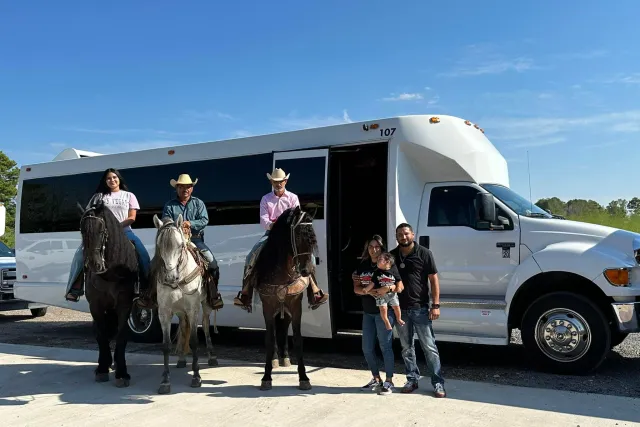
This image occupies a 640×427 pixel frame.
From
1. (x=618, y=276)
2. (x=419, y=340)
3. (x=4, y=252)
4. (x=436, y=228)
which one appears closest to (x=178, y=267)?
(x=419, y=340)

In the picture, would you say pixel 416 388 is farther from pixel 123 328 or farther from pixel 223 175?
pixel 223 175

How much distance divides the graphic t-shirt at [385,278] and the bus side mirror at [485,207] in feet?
5.71

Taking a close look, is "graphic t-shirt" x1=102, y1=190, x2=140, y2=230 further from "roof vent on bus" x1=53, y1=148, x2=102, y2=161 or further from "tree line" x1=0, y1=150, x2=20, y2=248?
"tree line" x1=0, y1=150, x2=20, y2=248

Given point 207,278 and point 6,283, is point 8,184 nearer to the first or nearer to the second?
point 6,283

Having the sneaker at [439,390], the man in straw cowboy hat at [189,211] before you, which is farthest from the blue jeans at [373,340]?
the man in straw cowboy hat at [189,211]

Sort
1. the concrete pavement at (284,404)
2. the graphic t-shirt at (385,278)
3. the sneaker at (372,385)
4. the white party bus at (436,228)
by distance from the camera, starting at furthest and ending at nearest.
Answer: the white party bus at (436,228)
the sneaker at (372,385)
the graphic t-shirt at (385,278)
the concrete pavement at (284,404)

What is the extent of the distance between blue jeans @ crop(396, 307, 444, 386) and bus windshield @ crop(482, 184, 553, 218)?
2246mm

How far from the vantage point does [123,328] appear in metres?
6.61

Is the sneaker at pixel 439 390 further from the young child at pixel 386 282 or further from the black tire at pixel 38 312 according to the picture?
the black tire at pixel 38 312

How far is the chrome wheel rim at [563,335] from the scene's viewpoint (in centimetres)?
654

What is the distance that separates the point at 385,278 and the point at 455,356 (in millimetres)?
3135

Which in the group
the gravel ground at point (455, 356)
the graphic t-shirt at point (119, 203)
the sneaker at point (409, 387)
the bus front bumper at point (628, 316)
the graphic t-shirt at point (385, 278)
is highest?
the graphic t-shirt at point (119, 203)

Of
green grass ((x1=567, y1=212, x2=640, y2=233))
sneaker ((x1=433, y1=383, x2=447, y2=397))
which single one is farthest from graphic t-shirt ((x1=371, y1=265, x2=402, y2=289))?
green grass ((x1=567, y1=212, x2=640, y2=233))

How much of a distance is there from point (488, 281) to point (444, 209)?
1.11m
